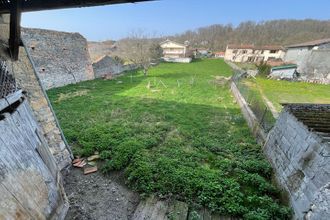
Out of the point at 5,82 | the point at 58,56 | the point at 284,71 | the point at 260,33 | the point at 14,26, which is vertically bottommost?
the point at 284,71

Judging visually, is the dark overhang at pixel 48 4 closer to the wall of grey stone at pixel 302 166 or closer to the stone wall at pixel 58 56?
the wall of grey stone at pixel 302 166

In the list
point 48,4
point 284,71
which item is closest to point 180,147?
point 48,4

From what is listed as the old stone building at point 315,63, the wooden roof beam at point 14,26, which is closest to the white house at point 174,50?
the old stone building at point 315,63

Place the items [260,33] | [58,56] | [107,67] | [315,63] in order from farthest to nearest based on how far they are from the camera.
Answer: [260,33] → [315,63] → [107,67] → [58,56]

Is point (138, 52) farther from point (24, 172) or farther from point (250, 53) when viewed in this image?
point (250, 53)

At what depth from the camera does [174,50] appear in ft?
147

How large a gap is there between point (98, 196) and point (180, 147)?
3102 millimetres

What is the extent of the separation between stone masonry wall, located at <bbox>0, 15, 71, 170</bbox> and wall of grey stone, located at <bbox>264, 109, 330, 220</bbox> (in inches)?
235

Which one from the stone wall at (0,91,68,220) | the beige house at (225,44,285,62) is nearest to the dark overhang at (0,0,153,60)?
the stone wall at (0,91,68,220)

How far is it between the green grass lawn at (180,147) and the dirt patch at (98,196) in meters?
0.30

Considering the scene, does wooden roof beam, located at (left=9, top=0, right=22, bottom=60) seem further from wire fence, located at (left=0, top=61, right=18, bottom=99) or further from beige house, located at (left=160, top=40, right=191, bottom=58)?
beige house, located at (left=160, top=40, right=191, bottom=58)

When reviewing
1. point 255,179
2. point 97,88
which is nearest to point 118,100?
point 97,88

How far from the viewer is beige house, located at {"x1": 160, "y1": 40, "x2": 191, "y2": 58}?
43.9 metres

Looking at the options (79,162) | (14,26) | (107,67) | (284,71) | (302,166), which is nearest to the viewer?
(14,26)
